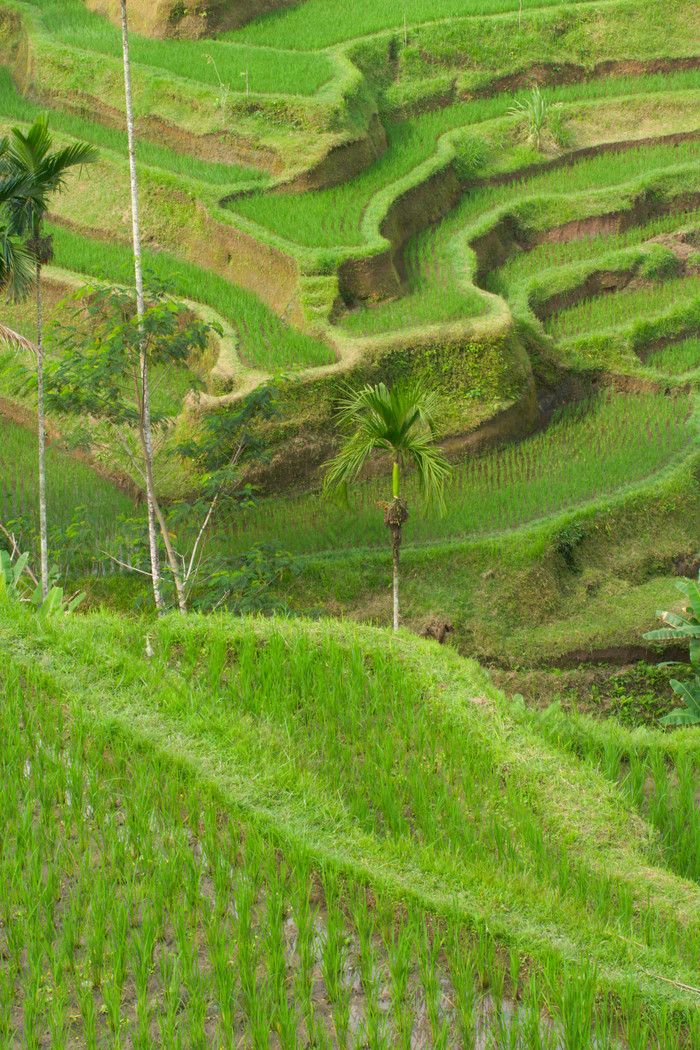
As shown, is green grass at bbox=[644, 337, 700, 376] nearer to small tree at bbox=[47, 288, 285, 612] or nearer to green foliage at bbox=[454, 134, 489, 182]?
green foliage at bbox=[454, 134, 489, 182]

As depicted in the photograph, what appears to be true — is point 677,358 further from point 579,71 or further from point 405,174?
point 579,71

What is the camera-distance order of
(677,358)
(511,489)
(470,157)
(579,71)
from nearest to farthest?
(511,489)
(677,358)
(470,157)
(579,71)

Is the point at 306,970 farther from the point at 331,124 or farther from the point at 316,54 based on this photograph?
the point at 316,54

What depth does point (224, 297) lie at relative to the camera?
12625mm

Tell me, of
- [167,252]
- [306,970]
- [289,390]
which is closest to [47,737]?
[306,970]

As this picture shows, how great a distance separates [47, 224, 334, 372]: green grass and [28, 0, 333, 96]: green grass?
3.45m

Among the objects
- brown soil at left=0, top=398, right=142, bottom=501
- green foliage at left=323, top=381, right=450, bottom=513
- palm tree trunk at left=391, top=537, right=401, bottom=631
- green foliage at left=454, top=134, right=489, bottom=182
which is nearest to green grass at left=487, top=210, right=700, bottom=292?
green foliage at left=454, top=134, right=489, bottom=182

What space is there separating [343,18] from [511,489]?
13292 mm

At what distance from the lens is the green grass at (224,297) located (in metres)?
11.1

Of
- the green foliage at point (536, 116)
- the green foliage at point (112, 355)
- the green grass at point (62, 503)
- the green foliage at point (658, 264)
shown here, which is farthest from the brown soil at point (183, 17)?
the green foliage at point (112, 355)

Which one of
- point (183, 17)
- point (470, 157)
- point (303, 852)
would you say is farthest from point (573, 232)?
point (303, 852)

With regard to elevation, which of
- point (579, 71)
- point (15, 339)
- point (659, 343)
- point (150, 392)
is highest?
point (579, 71)

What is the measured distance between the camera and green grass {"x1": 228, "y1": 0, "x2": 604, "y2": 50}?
18.7 meters

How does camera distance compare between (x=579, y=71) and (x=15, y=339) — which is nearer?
(x=15, y=339)
